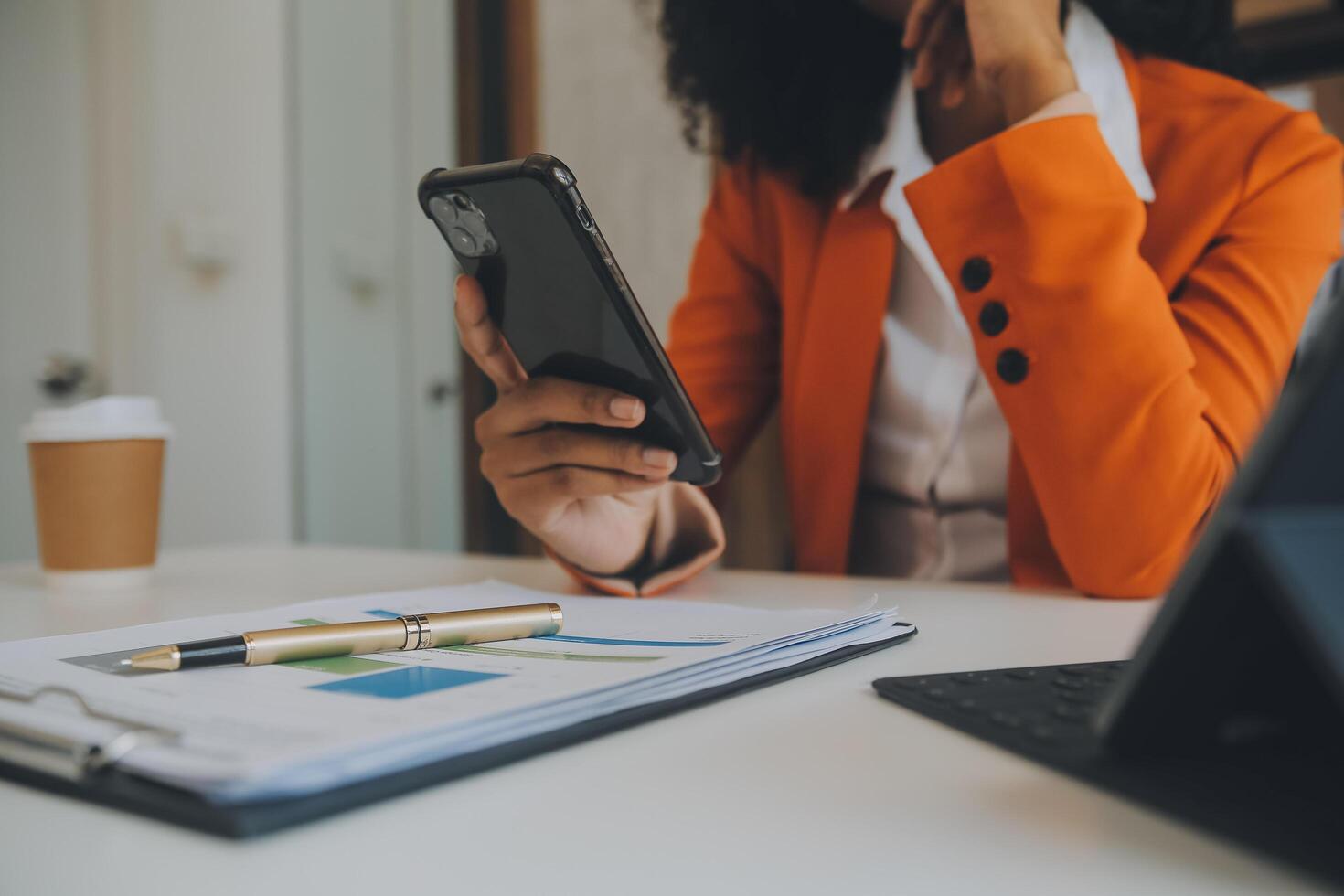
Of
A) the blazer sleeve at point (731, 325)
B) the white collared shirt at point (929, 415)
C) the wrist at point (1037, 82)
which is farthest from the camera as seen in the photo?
the blazer sleeve at point (731, 325)

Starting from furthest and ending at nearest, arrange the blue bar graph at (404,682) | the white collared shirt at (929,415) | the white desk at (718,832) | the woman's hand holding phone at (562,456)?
1. the white collared shirt at (929,415)
2. the woman's hand holding phone at (562,456)
3. the blue bar graph at (404,682)
4. the white desk at (718,832)

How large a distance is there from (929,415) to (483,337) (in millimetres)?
536

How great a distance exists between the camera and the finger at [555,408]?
598 mm

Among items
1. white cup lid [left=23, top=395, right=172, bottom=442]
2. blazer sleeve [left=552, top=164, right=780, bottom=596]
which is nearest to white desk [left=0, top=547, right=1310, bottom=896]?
white cup lid [left=23, top=395, right=172, bottom=442]

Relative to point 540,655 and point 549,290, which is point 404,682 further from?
point 549,290

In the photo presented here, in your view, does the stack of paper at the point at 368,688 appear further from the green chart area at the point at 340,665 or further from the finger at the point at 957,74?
the finger at the point at 957,74

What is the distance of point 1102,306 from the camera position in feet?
2.26

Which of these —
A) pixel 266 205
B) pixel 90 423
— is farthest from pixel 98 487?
pixel 266 205

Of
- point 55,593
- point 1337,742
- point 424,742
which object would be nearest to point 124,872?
point 424,742

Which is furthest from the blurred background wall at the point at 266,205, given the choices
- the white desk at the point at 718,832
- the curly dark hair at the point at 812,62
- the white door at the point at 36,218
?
the white desk at the point at 718,832

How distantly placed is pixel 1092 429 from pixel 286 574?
0.69 metres

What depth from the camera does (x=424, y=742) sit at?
27 centimetres

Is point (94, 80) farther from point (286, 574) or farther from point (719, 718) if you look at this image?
point (719, 718)

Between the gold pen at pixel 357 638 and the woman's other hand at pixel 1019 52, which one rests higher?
the woman's other hand at pixel 1019 52
